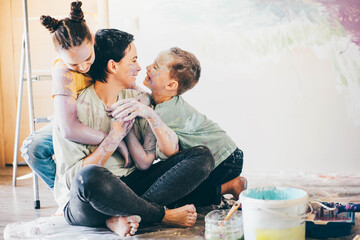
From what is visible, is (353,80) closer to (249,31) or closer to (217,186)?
(249,31)

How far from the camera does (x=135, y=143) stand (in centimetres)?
168

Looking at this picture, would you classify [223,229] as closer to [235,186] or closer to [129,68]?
[235,186]

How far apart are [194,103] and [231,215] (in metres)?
0.44

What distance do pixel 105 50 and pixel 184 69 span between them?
303mm

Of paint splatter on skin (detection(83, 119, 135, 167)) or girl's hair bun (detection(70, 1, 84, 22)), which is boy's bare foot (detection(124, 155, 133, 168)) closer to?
paint splatter on skin (detection(83, 119, 135, 167))

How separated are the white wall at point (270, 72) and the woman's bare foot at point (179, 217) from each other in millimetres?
293

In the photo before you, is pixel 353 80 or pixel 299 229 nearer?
pixel 299 229

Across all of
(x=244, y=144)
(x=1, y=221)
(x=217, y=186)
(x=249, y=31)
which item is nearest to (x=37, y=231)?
(x=1, y=221)

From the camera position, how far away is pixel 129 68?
1.69m

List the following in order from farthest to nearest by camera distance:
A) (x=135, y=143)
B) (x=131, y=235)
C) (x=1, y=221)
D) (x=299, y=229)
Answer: (x=1, y=221) → (x=135, y=143) → (x=131, y=235) → (x=299, y=229)

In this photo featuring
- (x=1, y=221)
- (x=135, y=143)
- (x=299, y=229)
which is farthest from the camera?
(x=1, y=221)

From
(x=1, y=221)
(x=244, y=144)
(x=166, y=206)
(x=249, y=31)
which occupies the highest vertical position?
(x=249, y=31)

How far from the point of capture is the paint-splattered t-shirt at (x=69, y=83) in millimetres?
1637

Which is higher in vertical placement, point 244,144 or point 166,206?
point 244,144
